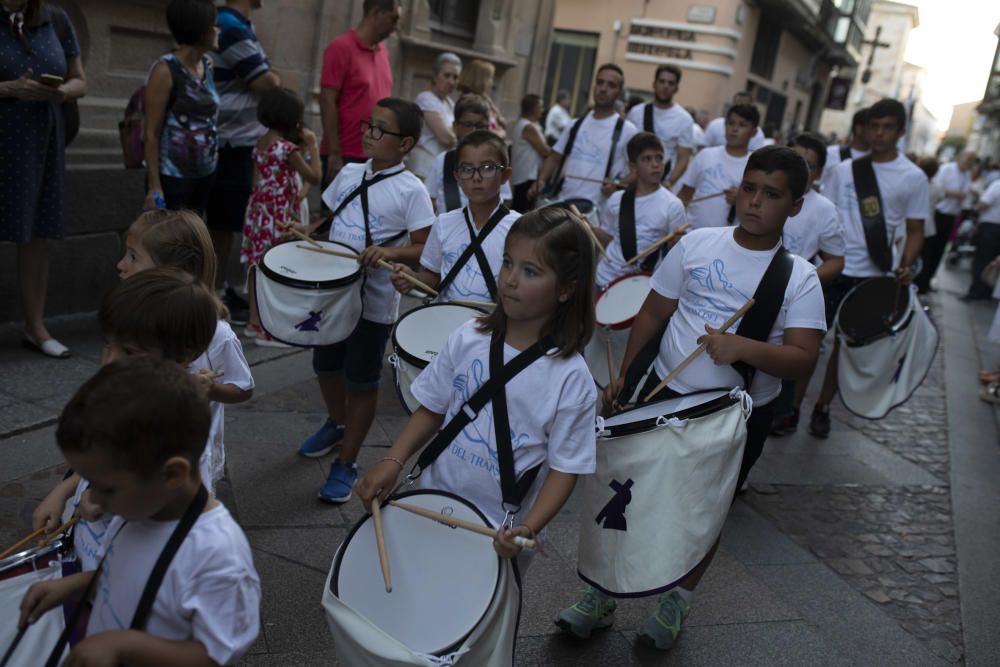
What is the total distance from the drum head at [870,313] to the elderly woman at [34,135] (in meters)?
4.15

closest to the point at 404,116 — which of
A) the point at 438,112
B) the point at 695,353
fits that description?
the point at 695,353

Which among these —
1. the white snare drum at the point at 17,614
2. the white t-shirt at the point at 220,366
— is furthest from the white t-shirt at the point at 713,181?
the white snare drum at the point at 17,614

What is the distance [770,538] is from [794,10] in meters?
26.4

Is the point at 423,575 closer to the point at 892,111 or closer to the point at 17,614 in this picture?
the point at 17,614

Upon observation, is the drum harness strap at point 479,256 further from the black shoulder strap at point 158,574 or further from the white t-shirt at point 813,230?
the white t-shirt at point 813,230

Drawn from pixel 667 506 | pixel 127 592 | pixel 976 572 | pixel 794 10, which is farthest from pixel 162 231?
pixel 794 10

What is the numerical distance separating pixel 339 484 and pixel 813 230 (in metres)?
2.88

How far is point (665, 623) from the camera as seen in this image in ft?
10.2

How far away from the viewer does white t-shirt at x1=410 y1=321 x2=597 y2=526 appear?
2.30 meters

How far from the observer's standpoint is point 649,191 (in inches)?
213

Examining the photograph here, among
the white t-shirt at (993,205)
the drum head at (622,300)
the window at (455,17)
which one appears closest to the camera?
the drum head at (622,300)

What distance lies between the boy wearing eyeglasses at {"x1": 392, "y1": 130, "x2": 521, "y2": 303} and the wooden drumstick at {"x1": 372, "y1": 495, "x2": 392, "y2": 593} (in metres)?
1.40

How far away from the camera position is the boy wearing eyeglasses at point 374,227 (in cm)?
372

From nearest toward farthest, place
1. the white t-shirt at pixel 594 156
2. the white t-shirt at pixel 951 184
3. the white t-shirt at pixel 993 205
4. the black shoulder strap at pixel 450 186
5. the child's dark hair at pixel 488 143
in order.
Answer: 1. the child's dark hair at pixel 488 143
2. the black shoulder strap at pixel 450 186
3. the white t-shirt at pixel 594 156
4. the white t-shirt at pixel 993 205
5. the white t-shirt at pixel 951 184
